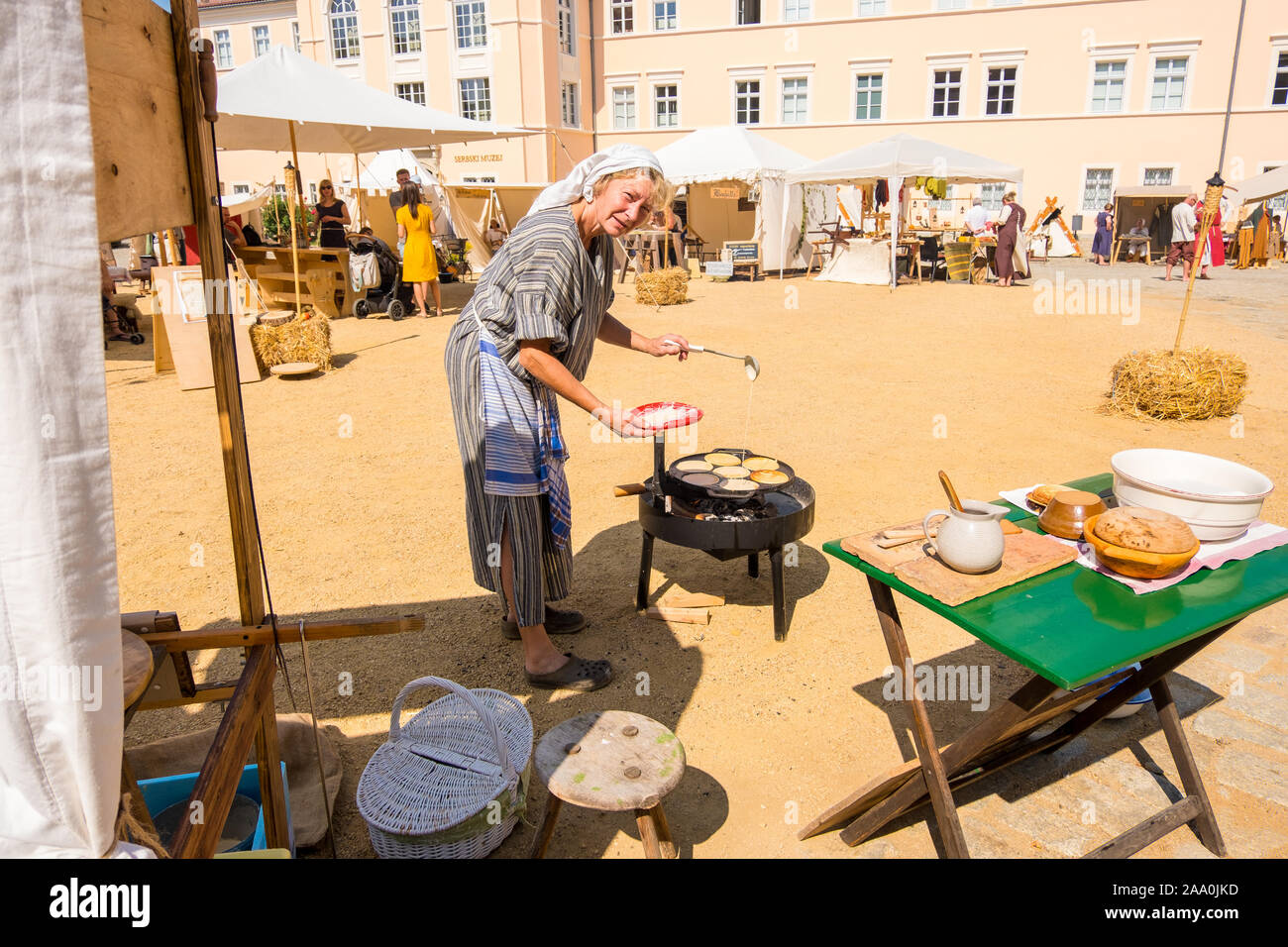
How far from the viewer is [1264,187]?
69.8ft

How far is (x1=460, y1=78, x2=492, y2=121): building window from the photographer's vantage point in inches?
1212

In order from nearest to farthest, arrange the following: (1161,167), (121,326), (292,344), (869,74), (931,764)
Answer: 1. (931,764)
2. (292,344)
3. (121,326)
4. (1161,167)
5. (869,74)

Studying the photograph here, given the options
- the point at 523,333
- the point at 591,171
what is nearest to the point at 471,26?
the point at 591,171

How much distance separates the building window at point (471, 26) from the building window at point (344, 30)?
4.46m

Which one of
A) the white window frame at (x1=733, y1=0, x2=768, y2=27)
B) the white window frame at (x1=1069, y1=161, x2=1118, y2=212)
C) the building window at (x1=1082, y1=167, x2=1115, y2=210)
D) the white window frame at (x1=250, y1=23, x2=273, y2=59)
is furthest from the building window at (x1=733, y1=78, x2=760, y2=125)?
the white window frame at (x1=250, y1=23, x2=273, y2=59)

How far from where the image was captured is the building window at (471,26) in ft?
98.5

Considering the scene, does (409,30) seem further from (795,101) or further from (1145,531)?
(1145,531)

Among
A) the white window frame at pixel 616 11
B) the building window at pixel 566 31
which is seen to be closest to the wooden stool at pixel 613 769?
the building window at pixel 566 31

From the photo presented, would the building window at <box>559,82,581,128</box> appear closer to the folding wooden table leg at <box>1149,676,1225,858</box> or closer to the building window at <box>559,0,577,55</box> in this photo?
the building window at <box>559,0,577,55</box>

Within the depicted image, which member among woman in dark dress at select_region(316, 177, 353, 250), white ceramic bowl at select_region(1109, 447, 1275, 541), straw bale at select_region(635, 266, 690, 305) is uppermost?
woman in dark dress at select_region(316, 177, 353, 250)

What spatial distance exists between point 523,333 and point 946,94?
3056cm

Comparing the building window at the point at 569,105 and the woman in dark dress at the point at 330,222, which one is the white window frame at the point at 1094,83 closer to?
the building window at the point at 569,105

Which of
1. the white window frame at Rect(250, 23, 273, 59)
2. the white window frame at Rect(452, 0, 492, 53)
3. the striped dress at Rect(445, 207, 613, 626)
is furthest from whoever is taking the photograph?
the white window frame at Rect(250, 23, 273, 59)
